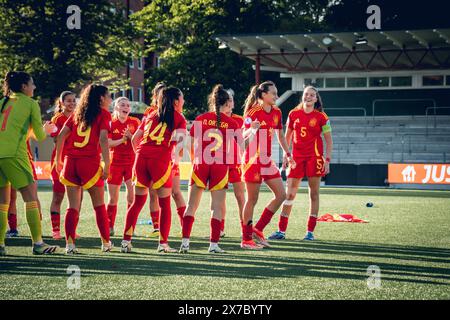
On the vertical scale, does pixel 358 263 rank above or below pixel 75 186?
below

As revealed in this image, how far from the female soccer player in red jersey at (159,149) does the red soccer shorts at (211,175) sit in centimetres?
36

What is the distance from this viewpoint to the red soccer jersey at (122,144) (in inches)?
455

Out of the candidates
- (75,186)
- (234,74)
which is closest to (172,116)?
(75,186)

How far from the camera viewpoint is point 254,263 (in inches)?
332

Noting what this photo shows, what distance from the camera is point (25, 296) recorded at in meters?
6.33

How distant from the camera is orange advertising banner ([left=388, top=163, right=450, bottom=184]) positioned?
27.5 metres

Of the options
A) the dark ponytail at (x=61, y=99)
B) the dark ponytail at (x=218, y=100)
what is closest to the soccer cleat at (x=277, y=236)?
the dark ponytail at (x=218, y=100)

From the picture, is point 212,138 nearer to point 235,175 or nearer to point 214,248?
point 214,248

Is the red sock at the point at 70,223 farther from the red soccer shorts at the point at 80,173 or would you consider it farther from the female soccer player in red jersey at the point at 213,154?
the female soccer player in red jersey at the point at 213,154

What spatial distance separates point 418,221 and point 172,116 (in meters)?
6.62

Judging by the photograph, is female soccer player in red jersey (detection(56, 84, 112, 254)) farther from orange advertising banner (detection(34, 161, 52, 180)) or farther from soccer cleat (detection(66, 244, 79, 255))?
orange advertising banner (detection(34, 161, 52, 180))

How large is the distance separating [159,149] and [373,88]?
33.9 meters

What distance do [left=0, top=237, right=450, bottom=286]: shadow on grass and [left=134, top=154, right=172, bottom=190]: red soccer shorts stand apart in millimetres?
891
